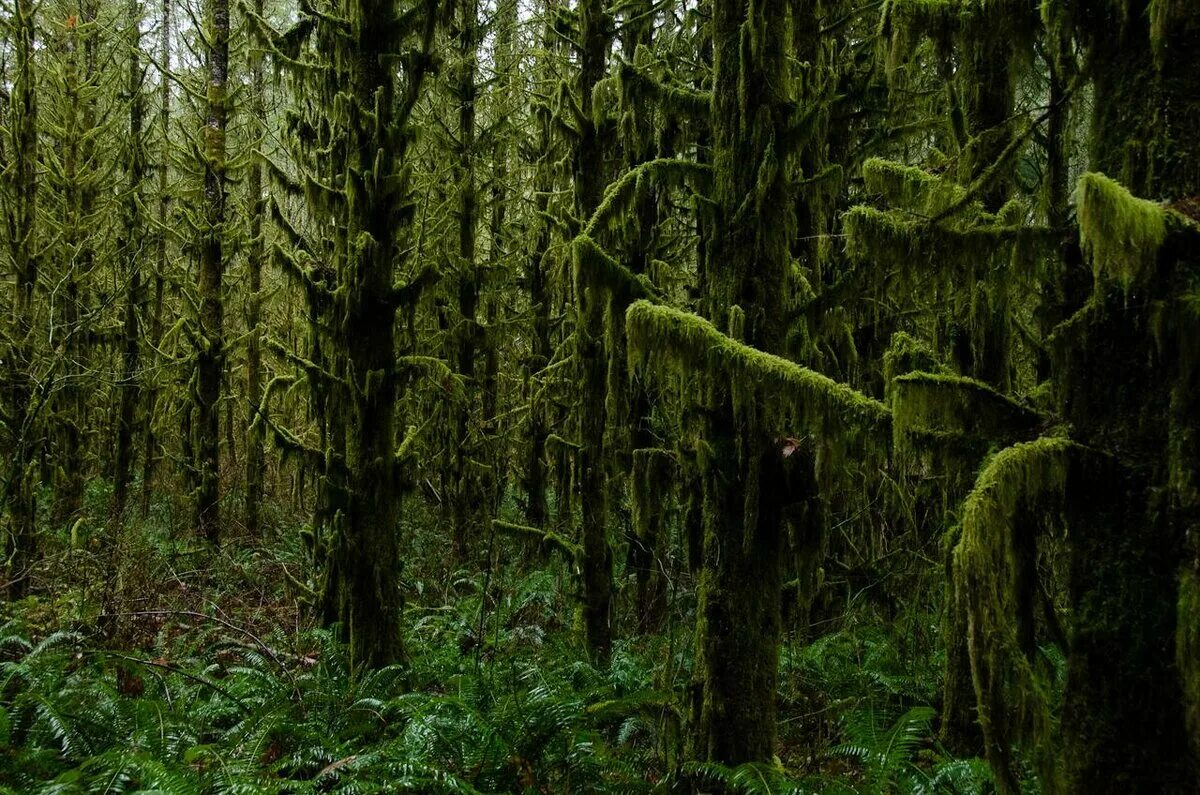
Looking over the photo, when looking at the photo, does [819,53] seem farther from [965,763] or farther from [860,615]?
[860,615]

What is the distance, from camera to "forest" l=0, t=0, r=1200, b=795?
2314mm

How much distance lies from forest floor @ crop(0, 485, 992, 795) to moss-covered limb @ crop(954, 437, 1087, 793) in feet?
4.59

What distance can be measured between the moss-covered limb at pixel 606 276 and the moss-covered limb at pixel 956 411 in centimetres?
174

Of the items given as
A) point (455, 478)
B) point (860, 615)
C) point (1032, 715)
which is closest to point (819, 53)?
point (1032, 715)

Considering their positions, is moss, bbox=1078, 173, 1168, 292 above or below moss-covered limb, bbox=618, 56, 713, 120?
below

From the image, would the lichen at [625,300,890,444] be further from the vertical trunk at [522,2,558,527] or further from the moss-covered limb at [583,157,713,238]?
the vertical trunk at [522,2,558,527]

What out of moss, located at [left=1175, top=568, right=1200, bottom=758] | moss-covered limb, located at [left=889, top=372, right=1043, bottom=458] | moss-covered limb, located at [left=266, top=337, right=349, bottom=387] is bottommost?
moss, located at [left=1175, top=568, right=1200, bottom=758]

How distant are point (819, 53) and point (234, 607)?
29.2 ft

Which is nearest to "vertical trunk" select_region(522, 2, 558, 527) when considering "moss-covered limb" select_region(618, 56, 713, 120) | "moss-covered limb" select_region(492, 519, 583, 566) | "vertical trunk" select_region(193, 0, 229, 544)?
"moss-covered limb" select_region(492, 519, 583, 566)

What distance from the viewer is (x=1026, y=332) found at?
17.8 ft

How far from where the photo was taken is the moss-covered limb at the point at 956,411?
2709mm

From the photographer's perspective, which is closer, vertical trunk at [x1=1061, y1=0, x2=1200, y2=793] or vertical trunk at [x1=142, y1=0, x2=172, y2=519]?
vertical trunk at [x1=1061, y1=0, x2=1200, y2=793]

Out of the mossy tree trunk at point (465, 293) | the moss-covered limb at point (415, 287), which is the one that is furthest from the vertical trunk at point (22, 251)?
the mossy tree trunk at point (465, 293)

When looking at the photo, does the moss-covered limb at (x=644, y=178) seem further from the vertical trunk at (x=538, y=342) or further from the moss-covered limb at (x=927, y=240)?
the vertical trunk at (x=538, y=342)
